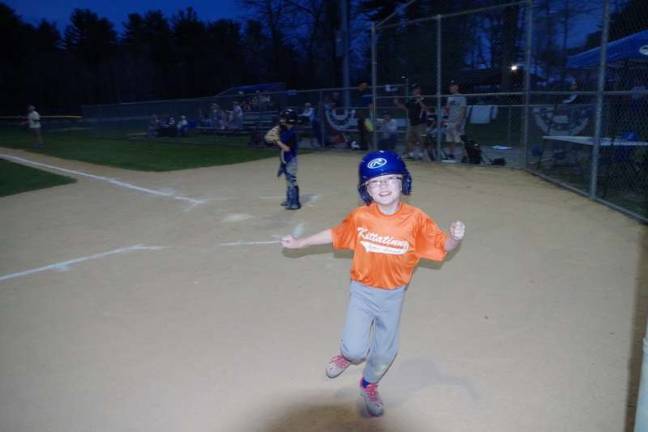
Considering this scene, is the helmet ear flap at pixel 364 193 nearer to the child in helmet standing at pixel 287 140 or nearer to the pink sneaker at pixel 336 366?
the pink sneaker at pixel 336 366

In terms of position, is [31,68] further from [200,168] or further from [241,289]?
[241,289]

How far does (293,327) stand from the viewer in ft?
14.2

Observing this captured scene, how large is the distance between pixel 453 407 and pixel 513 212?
519cm

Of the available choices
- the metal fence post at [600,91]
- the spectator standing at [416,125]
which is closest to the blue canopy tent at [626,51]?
the metal fence post at [600,91]

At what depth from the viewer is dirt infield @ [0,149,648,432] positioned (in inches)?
128

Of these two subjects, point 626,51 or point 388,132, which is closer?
point 626,51

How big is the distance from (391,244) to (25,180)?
12890mm

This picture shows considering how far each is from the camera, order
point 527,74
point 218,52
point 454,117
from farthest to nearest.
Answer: point 218,52 → point 454,117 → point 527,74

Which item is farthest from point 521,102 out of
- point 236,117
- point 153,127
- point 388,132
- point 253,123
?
point 153,127

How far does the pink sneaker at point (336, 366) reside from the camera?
139 inches

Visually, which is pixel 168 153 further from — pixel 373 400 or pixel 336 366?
pixel 373 400

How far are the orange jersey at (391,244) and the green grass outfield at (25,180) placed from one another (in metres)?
10.8

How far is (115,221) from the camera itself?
829 centimetres

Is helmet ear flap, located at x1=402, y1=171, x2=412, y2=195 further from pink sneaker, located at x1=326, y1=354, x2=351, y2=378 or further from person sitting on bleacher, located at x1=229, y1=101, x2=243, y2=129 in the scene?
person sitting on bleacher, located at x1=229, y1=101, x2=243, y2=129
